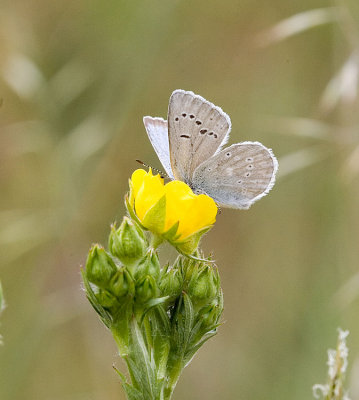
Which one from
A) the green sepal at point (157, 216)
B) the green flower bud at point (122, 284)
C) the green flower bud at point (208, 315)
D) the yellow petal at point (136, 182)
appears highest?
the yellow petal at point (136, 182)

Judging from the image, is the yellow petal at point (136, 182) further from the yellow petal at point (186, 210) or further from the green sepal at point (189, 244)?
the green sepal at point (189, 244)

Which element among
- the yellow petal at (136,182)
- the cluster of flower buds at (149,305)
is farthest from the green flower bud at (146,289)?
the yellow petal at (136,182)

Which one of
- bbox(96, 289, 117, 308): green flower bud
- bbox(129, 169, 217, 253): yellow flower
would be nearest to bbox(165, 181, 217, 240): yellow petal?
bbox(129, 169, 217, 253): yellow flower

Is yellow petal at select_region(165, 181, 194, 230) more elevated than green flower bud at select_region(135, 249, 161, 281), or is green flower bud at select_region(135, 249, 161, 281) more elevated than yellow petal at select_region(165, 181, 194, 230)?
yellow petal at select_region(165, 181, 194, 230)

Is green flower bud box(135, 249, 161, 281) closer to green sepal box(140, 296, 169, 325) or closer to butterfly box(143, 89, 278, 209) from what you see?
green sepal box(140, 296, 169, 325)

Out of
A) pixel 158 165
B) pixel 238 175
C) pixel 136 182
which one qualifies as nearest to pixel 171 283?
pixel 136 182

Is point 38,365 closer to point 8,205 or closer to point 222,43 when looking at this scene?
point 8,205
